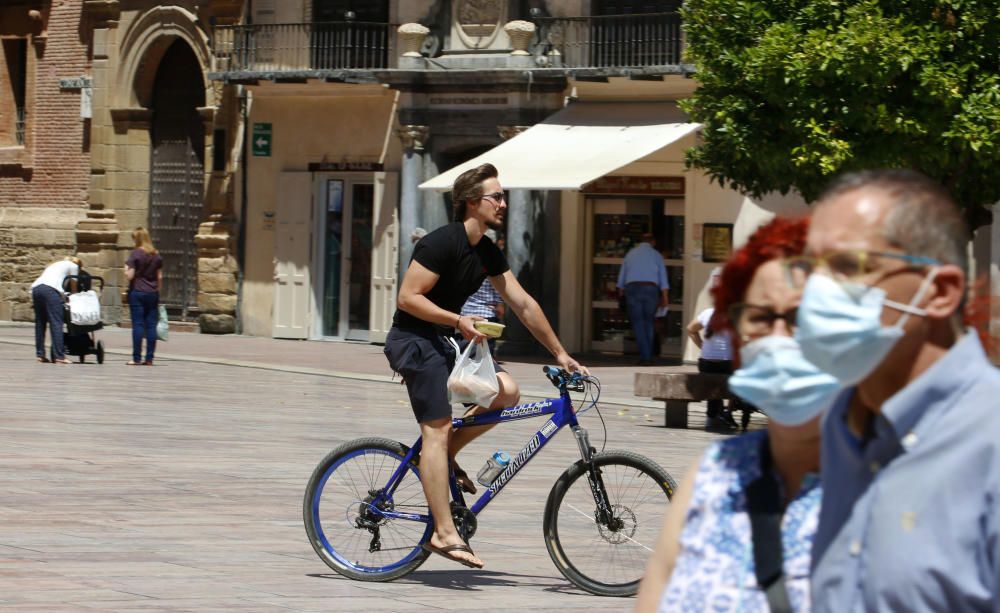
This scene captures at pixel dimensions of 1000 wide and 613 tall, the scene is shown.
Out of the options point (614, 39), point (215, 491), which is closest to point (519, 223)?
point (614, 39)

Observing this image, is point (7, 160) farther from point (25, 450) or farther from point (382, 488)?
point (382, 488)

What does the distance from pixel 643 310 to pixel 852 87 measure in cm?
864

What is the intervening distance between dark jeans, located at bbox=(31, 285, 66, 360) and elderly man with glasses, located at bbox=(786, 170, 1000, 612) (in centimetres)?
2103

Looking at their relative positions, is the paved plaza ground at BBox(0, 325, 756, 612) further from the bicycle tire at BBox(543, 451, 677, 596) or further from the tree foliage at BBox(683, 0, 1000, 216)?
the tree foliage at BBox(683, 0, 1000, 216)

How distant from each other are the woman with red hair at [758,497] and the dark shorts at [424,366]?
15.7 ft

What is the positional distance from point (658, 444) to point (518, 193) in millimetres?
12486

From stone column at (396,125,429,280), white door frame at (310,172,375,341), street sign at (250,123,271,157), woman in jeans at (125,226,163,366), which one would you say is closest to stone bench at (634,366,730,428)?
woman in jeans at (125,226,163,366)

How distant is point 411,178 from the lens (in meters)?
28.1

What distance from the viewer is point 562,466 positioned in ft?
42.4

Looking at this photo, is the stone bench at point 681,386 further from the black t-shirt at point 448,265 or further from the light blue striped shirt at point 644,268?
the light blue striped shirt at point 644,268

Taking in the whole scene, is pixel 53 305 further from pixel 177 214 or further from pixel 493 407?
pixel 493 407

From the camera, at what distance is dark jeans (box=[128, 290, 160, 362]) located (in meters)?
22.8

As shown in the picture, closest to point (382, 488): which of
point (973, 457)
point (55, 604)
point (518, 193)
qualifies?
point (55, 604)

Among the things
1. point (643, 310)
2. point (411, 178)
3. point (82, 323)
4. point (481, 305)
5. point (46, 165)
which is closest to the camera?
point (481, 305)
